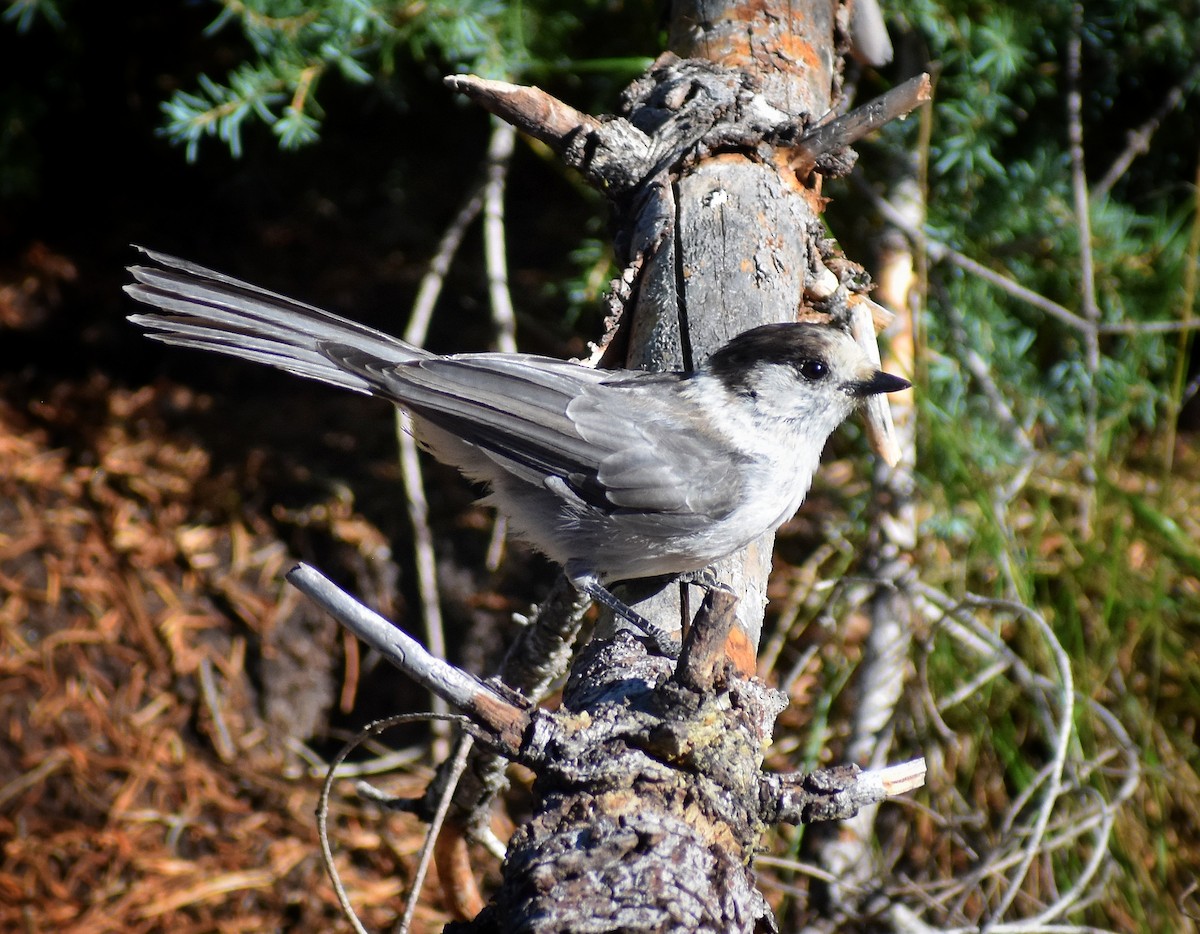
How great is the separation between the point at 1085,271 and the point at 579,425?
74.7 inches

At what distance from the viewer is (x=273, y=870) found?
10.0ft

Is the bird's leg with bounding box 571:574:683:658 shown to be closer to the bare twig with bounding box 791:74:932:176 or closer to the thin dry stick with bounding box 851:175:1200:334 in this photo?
the bare twig with bounding box 791:74:932:176

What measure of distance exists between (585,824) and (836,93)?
223 centimetres

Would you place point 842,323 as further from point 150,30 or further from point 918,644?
point 150,30

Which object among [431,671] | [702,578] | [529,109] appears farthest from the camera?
[529,109]

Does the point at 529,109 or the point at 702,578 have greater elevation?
the point at 529,109

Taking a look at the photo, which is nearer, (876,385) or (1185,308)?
(876,385)

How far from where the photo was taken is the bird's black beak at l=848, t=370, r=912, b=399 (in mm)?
2541

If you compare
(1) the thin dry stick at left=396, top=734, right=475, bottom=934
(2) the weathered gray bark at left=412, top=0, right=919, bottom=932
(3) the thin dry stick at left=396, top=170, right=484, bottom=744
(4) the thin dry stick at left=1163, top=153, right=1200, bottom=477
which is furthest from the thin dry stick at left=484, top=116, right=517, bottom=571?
(4) the thin dry stick at left=1163, top=153, right=1200, bottom=477

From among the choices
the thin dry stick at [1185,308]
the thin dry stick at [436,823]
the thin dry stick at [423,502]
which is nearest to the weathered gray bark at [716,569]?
the thin dry stick at [436,823]

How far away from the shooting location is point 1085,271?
341cm

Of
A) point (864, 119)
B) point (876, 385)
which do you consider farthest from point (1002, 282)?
point (864, 119)

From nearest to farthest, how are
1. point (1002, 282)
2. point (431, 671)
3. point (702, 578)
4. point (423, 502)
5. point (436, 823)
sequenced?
point (431, 671) < point (436, 823) < point (702, 578) < point (1002, 282) < point (423, 502)

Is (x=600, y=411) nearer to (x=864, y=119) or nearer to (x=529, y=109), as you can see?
(x=529, y=109)
